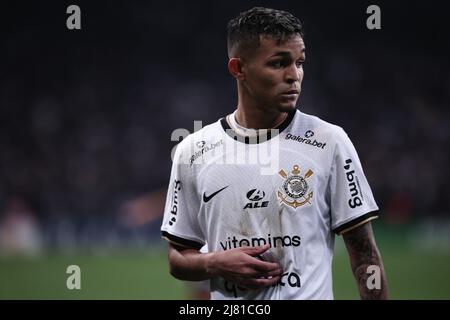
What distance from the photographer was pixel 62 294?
12477mm

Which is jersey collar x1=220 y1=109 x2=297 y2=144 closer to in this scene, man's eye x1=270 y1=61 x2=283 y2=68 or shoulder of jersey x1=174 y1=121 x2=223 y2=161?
shoulder of jersey x1=174 y1=121 x2=223 y2=161

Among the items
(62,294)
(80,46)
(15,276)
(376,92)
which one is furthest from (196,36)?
(62,294)

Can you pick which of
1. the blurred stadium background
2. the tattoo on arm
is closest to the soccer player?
the tattoo on arm

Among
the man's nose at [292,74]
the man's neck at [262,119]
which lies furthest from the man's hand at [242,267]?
the man's nose at [292,74]

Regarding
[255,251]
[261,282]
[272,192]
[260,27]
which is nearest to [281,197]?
→ [272,192]

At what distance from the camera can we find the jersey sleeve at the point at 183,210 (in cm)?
410

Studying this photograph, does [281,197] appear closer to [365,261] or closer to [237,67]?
[365,261]

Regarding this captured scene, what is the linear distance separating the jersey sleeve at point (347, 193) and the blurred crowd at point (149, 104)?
14647mm

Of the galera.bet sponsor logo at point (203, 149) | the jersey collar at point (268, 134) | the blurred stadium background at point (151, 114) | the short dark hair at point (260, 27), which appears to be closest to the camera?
the short dark hair at point (260, 27)

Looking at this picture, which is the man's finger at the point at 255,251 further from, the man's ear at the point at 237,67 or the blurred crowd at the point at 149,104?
the blurred crowd at the point at 149,104

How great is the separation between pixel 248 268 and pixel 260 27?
117 cm

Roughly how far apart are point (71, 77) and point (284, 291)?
20989 millimetres

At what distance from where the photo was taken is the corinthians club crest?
12.4 ft

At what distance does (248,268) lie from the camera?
3.72 m
